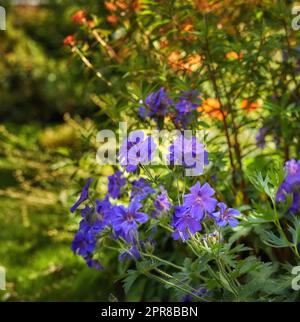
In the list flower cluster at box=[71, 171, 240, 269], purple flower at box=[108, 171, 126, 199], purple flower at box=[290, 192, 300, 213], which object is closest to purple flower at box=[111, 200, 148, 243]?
flower cluster at box=[71, 171, 240, 269]

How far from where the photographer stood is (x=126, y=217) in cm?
170

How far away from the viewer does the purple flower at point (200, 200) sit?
4.89 ft

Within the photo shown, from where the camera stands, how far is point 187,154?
159 cm

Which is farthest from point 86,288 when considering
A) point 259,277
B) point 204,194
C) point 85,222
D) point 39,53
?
point 39,53

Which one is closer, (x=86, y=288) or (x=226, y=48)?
(x=226, y=48)

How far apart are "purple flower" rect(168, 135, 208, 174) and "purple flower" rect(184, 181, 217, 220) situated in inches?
4.7

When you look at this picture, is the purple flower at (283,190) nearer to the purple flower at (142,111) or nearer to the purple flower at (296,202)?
the purple flower at (296,202)

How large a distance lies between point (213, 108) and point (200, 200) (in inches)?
32.2

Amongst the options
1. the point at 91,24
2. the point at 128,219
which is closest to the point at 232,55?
the point at 91,24

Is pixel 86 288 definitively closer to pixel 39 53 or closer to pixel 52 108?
pixel 52 108

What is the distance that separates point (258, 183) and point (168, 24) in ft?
3.10

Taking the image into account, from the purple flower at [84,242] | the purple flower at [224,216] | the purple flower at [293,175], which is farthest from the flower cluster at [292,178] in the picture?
the purple flower at [84,242]

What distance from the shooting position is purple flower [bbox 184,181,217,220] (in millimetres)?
1490

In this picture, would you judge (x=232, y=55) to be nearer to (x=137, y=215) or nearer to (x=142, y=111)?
(x=142, y=111)
